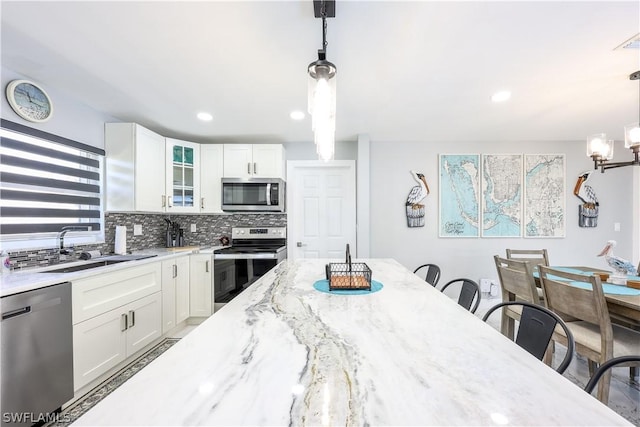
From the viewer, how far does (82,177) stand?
2404 millimetres

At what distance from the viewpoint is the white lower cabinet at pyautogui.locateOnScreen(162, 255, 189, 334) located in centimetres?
260

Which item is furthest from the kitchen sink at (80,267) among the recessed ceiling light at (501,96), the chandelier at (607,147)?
the chandelier at (607,147)

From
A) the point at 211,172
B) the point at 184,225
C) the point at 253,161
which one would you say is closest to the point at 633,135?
the point at 253,161

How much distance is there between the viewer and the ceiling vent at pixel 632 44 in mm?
1513

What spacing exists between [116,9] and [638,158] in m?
3.50

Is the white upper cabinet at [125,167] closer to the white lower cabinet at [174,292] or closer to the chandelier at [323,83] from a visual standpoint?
the white lower cabinet at [174,292]

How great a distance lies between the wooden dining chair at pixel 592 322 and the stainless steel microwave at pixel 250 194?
8.85 ft

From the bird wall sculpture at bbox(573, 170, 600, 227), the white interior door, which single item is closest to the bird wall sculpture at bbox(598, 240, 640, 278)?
the bird wall sculpture at bbox(573, 170, 600, 227)

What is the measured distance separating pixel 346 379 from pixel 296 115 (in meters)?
2.52

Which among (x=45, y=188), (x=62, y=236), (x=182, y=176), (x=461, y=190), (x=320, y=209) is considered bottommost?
(x=62, y=236)

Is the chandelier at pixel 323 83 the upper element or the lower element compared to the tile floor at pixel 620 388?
upper

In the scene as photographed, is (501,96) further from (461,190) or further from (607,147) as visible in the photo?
(461,190)

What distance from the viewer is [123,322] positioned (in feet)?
6.78

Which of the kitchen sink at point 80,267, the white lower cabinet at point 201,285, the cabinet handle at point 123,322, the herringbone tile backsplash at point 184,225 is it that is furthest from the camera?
the white lower cabinet at point 201,285
